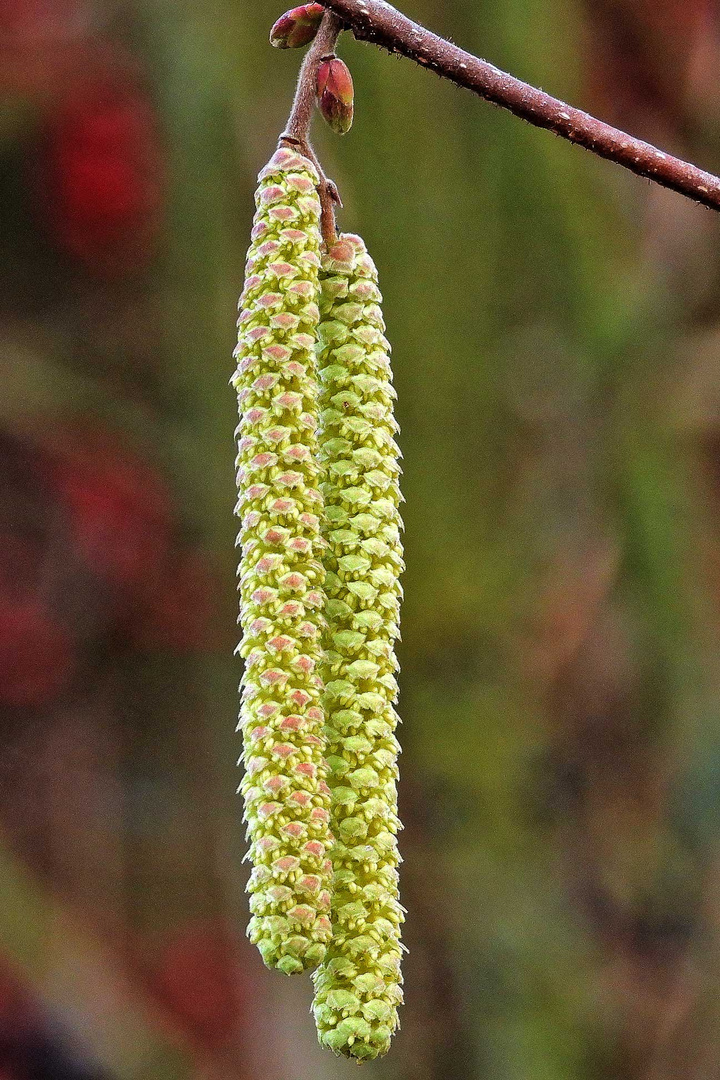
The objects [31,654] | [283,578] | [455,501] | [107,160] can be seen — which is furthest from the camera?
[31,654]

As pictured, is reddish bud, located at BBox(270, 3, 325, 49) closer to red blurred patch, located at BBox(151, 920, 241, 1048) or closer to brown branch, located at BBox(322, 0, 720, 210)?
brown branch, located at BBox(322, 0, 720, 210)

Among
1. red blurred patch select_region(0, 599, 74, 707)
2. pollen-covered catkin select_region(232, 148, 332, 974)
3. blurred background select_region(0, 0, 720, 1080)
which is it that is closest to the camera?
pollen-covered catkin select_region(232, 148, 332, 974)

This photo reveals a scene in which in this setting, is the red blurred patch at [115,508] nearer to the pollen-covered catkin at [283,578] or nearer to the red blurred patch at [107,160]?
the red blurred patch at [107,160]

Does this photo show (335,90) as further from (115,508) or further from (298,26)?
(115,508)

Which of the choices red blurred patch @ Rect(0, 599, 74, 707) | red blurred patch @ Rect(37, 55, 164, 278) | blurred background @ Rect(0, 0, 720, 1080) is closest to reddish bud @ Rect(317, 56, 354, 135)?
blurred background @ Rect(0, 0, 720, 1080)

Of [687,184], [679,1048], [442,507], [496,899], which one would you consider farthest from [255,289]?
[679,1048]

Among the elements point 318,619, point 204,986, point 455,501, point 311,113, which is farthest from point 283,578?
point 204,986

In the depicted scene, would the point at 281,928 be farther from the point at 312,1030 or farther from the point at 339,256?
the point at 312,1030
